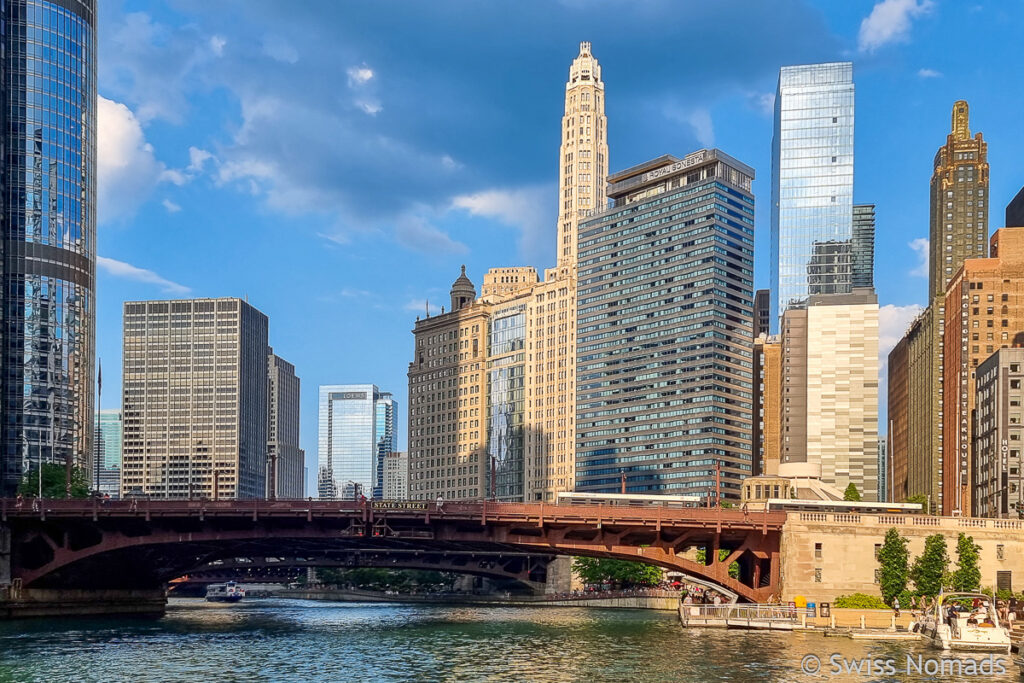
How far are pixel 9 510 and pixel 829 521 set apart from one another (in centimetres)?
7919

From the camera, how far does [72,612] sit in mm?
141500

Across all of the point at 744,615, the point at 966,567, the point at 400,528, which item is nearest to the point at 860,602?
the point at 966,567

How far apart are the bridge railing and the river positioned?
2748mm

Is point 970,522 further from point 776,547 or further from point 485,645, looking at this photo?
point 485,645

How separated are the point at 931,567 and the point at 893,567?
3.44 metres

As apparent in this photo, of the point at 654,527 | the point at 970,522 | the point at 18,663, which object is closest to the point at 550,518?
the point at 654,527

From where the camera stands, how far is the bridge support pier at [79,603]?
131 m

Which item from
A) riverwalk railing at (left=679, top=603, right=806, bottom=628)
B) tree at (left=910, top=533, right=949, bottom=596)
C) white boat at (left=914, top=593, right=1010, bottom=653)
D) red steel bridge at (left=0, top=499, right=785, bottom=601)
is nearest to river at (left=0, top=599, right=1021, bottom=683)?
white boat at (left=914, top=593, right=1010, bottom=653)

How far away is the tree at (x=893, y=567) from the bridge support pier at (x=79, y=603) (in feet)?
277

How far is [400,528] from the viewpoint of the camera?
132 meters

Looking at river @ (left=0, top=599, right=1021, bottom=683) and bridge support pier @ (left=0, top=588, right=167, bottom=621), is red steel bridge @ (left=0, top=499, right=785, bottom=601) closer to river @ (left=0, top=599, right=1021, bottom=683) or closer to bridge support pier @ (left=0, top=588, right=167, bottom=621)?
bridge support pier @ (left=0, top=588, right=167, bottom=621)

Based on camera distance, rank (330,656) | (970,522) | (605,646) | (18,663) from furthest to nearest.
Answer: (970,522) → (605,646) → (330,656) → (18,663)

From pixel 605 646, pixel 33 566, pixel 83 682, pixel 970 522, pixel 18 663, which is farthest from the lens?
pixel 33 566

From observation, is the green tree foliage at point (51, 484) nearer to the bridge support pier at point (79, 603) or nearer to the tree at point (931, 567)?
the bridge support pier at point (79, 603)
